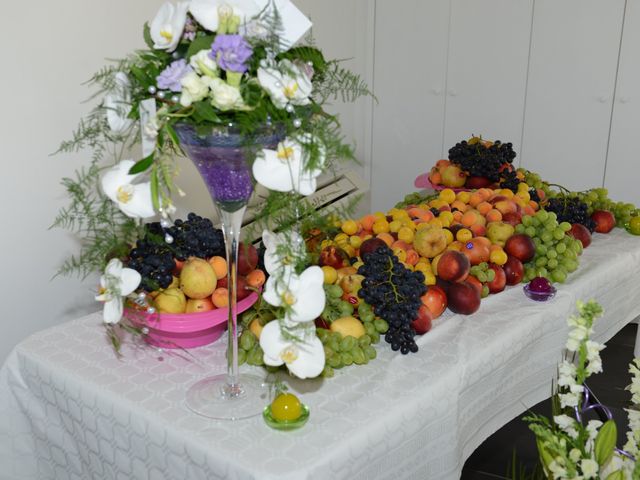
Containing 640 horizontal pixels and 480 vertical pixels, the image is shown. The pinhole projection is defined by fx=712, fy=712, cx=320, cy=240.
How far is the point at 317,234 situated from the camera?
131cm

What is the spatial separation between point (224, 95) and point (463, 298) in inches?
31.8

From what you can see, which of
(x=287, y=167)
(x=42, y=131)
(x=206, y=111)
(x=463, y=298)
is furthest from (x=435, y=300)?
(x=42, y=131)

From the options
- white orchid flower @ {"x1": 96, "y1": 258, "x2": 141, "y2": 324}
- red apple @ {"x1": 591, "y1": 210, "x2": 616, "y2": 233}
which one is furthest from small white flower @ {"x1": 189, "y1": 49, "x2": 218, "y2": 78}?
red apple @ {"x1": 591, "y1": 210, "x2": 616, "y2": 233}

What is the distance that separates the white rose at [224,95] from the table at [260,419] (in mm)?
519

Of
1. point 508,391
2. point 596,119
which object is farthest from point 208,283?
point 596,119

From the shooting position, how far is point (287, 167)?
0.98m

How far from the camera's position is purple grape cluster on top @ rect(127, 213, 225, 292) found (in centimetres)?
128

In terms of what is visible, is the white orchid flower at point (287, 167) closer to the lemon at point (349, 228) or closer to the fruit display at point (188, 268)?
the fruit display at point (188, 268)

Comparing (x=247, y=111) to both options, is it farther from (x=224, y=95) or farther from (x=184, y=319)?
(x=184, y=319)

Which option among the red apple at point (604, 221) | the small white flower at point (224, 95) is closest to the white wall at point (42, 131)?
the small white flower at point (224, 95)

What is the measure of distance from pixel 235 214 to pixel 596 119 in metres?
2.76

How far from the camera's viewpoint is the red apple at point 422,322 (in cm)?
143

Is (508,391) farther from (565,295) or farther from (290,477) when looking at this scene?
(290,477)

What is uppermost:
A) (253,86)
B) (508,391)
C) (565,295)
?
(253,86)
